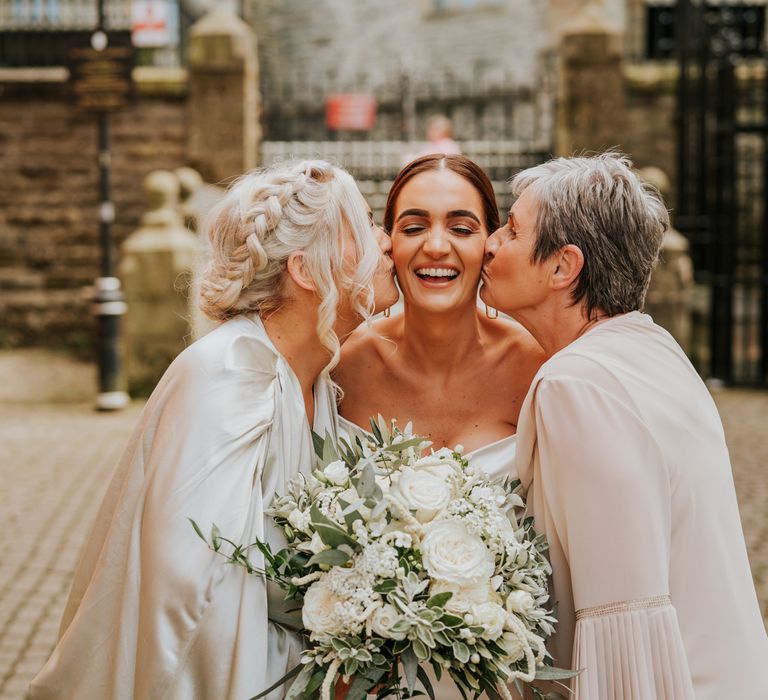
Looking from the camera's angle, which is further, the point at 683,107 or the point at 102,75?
the point at 683,107

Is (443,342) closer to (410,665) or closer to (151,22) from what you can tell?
(410,665)

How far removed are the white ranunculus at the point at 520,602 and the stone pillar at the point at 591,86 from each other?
39.5 feet

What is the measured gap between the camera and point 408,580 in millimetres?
2166

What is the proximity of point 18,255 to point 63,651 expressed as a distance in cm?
1268

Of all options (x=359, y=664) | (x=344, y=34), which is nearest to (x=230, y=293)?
(x=359, y=664)

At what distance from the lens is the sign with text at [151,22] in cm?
1545

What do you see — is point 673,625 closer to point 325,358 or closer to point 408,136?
point 325,358

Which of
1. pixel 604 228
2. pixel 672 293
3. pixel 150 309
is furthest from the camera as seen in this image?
pixel 672 293

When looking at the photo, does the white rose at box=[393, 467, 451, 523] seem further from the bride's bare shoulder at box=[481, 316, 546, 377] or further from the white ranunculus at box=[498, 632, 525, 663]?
the bride's bare shoulder at box=[481, 316, 546, 377]

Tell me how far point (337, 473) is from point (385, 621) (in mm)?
350

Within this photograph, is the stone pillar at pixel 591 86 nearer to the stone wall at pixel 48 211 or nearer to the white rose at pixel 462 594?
the stone wall at pixel 48 211

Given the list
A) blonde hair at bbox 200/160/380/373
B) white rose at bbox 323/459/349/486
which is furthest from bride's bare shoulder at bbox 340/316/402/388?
white rose at bbox 323/459/349/486

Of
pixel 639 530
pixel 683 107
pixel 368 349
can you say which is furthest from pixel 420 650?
pixel 683 107

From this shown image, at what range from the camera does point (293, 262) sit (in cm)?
261
